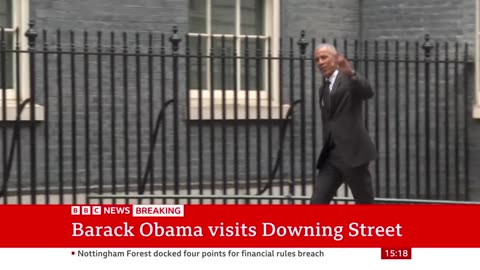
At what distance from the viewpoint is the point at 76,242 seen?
20.2 ft

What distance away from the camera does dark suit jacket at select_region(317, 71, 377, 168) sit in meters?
7.52

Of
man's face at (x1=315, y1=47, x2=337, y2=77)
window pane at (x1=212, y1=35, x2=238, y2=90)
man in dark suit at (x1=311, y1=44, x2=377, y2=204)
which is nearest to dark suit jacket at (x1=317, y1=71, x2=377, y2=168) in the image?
man in dark suit at (x1=311, y1=44, x2=377, y2=204)

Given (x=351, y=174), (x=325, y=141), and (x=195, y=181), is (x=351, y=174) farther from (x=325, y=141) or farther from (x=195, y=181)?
(x=195, y=181)

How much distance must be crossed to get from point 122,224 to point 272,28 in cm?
505

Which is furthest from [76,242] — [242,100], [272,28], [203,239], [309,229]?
[272,28]

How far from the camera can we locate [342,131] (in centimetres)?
755

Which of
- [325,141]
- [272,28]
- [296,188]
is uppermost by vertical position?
[272,28]

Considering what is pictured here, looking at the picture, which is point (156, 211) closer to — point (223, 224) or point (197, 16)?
point (223, 224)

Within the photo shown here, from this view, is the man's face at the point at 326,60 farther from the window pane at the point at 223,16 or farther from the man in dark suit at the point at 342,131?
the window pane at the point at 223,16

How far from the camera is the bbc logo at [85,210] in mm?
6375

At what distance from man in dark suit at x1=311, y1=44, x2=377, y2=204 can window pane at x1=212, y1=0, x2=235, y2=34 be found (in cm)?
327

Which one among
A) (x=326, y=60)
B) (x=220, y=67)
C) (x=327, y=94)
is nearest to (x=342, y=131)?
(x=327, y=94)

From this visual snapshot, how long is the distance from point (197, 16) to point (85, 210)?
4.63 meters
